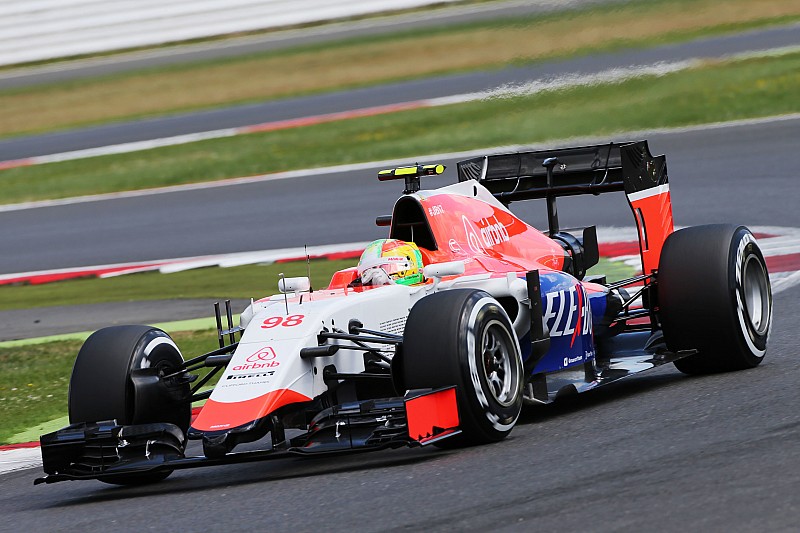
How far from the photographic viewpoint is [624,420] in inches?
279

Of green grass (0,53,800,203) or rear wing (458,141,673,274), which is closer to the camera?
rear wing (458,141,673,274)

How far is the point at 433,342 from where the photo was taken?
259 inches

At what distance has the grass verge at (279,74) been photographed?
1057 inches

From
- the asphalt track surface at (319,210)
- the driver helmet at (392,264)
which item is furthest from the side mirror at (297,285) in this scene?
the asphalt track surface at (319,210)

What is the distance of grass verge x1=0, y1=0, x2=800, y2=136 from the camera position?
1057 inches

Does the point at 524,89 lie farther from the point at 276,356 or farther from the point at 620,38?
the point at 276,356

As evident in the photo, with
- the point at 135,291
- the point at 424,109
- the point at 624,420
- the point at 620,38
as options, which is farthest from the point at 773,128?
the point at 624,420

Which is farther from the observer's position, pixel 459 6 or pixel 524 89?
pixel 459 6

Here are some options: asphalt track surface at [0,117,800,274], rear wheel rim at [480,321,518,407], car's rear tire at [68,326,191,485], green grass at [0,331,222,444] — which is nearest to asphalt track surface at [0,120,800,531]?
rear wheel rim at [480,321,518,407]

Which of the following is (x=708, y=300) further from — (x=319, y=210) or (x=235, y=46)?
(x=235, y=46)

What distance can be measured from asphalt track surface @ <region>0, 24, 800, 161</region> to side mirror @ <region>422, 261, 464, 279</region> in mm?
13999

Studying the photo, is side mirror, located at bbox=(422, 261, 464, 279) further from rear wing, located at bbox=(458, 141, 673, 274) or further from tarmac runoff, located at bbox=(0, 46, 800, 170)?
tarmac runoff, located at bbox=(0, 46, 800, 170)

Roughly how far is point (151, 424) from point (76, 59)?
2803 centimetres

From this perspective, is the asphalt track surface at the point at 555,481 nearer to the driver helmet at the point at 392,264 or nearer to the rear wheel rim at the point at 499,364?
the rear wheel rim at the point at 499,364
